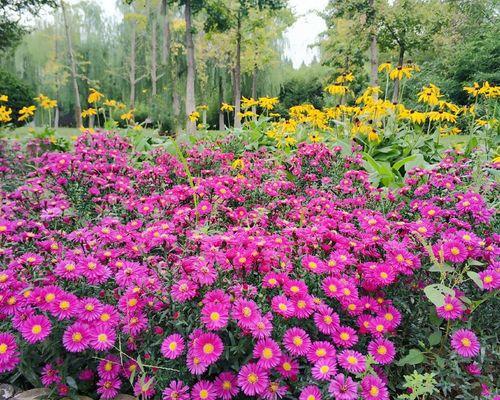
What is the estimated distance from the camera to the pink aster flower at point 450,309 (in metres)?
1.25

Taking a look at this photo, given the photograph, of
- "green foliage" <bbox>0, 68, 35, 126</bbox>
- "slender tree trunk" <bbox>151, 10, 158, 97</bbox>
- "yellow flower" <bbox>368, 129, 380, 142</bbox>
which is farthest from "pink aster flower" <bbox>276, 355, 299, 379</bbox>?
"slender tree trunk" <bbox>151, 10, 158, 97</bbox>

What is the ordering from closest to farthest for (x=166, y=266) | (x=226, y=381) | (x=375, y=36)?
(x=226, y=381), (x=166, y=266), (x=375, y=36)

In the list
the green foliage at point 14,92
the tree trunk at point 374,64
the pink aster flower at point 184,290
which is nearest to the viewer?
the pink aster flower at point 184,290

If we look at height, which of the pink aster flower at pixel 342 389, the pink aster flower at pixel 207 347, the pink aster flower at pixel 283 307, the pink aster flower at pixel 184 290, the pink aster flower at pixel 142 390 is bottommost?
the pink aster flower at pixel 142 390

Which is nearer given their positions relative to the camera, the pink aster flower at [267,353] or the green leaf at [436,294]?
the pink aster flower at [267,353]

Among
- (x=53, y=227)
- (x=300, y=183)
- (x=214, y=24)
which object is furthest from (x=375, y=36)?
(x=53, y=227)

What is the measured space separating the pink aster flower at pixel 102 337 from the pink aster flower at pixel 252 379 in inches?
14.6

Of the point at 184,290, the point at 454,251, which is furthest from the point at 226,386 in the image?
the point at 454,251

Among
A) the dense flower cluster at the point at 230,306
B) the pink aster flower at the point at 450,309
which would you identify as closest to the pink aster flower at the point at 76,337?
the dense flower cluster at the point at 230,306

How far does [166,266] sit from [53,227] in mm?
956

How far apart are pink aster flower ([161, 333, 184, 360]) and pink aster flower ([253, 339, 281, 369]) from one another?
20 cm

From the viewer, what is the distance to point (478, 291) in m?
1.46

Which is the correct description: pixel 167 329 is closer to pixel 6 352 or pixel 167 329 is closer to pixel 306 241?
pixel 6 352

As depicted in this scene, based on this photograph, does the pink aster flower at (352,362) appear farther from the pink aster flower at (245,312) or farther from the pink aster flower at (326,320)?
the pink aster flower at (245,312)
